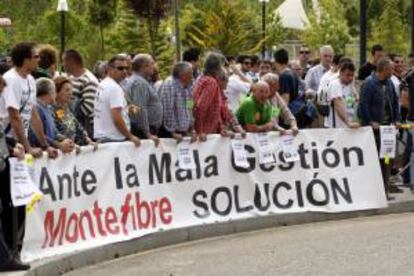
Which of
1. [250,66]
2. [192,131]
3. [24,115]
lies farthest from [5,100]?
[250,66]

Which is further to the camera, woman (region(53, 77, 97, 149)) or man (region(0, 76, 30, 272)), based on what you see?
woman (region(53, 77, 97, 149))

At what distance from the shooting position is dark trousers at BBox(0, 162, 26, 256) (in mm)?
9219

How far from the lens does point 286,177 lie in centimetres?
1303

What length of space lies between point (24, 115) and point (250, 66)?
30.5 feet

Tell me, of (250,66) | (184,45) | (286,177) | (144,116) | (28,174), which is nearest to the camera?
(28,174)

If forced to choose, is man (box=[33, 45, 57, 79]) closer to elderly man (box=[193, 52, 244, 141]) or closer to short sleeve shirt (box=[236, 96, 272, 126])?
elderly man (box=[193, 52, 244, 141])

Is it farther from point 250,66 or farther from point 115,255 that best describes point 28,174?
point 250,66

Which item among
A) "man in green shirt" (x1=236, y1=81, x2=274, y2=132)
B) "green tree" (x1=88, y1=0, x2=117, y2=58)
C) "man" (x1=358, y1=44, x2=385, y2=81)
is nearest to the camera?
"man in green shirt" (x1=236, y1=81, x2=274, y2=132)

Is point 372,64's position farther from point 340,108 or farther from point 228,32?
point 228,32

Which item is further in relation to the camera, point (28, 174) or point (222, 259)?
point (222, 259)

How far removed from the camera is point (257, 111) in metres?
13.2

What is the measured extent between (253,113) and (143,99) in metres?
1.84

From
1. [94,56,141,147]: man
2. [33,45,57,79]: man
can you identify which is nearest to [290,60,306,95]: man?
[33,45,57,79]: man

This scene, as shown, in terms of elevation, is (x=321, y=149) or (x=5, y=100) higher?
(x=5, y=100)
